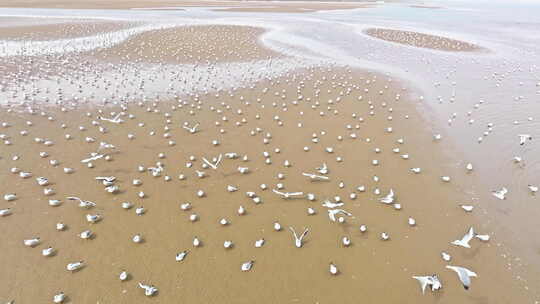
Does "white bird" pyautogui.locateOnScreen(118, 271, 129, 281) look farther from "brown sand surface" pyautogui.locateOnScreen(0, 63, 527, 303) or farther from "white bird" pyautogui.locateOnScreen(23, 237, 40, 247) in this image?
"white bird" pyautogui.locateOnScreen(23, 237, 40, 247)

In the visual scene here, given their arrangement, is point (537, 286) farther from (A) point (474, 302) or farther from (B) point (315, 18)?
(B) point (315, 18)

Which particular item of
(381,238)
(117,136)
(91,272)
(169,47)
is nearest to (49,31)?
(169,47)

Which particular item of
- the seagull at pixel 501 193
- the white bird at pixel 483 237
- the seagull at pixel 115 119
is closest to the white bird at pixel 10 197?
the seagull at pixel 115 119

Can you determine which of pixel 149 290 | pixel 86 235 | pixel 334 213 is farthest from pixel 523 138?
pixel 86 235

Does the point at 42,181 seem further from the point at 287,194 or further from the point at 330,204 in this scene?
the point at 330,204

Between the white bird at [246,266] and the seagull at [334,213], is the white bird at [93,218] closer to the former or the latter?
the white bird at [246,266]

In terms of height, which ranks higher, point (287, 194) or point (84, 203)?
point (287, 194)

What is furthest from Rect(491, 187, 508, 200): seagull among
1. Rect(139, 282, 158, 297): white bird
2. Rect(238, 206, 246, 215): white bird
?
→ Rect(139, 282, 158, 297): white bird
